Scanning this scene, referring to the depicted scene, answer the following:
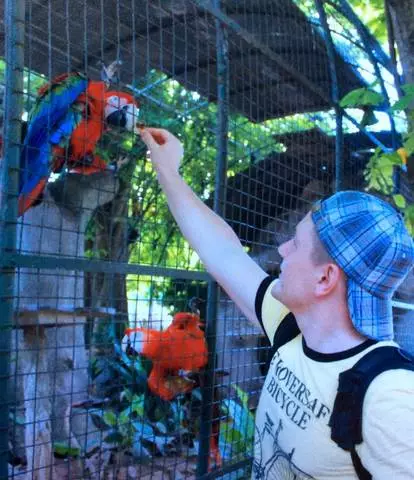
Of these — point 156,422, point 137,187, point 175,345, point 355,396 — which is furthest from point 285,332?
point 156,422

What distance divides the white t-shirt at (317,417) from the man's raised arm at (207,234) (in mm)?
79

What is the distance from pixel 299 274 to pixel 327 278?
7cm

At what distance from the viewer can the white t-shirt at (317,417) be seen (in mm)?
1126

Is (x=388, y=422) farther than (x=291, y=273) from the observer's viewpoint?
No

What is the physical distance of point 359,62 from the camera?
4477 mm

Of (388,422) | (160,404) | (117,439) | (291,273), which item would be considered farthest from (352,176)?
(388,422)

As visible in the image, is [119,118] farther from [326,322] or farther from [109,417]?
[109,417]

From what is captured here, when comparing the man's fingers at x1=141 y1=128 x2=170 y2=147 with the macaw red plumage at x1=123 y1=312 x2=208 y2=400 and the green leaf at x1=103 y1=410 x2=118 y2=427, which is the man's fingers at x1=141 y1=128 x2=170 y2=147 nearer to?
the macaw red plumage at x1=123 y1=312 x2=208 y2=400

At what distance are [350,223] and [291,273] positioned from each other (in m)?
0.19

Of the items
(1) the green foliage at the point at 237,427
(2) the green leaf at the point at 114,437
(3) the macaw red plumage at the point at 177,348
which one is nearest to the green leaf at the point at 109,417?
(2) the green leaf at the point at 114,437

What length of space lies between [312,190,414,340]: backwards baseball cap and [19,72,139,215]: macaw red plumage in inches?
47.5

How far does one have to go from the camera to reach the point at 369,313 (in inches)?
53.7

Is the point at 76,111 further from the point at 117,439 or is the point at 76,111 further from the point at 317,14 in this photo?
the point at 317,14

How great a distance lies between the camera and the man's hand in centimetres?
207
